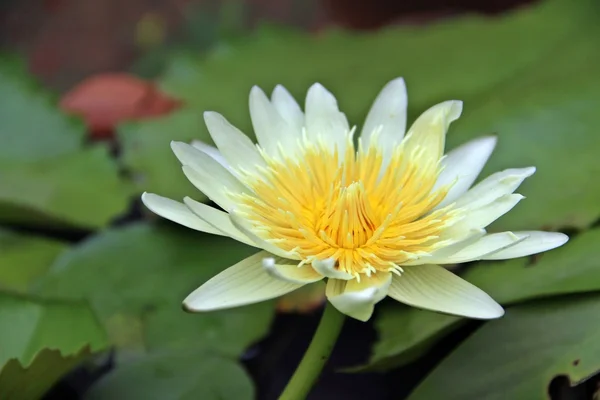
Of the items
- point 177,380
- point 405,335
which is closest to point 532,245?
point 405,335

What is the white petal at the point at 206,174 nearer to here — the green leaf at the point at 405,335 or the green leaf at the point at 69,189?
the green leaf at the point at 405,335

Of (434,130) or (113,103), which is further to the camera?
(113,103)

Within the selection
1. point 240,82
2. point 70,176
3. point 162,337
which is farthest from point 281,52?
point 162,337

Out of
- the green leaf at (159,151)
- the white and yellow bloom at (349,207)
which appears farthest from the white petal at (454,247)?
the green leaf at (159,151)

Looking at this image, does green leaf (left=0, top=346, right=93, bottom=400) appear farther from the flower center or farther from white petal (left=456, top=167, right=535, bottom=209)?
white petal (left=456, top=167, right=535, bottom=209)

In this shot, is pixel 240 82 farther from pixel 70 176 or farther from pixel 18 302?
pixel 18 302

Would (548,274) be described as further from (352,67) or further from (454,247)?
(352,67)
